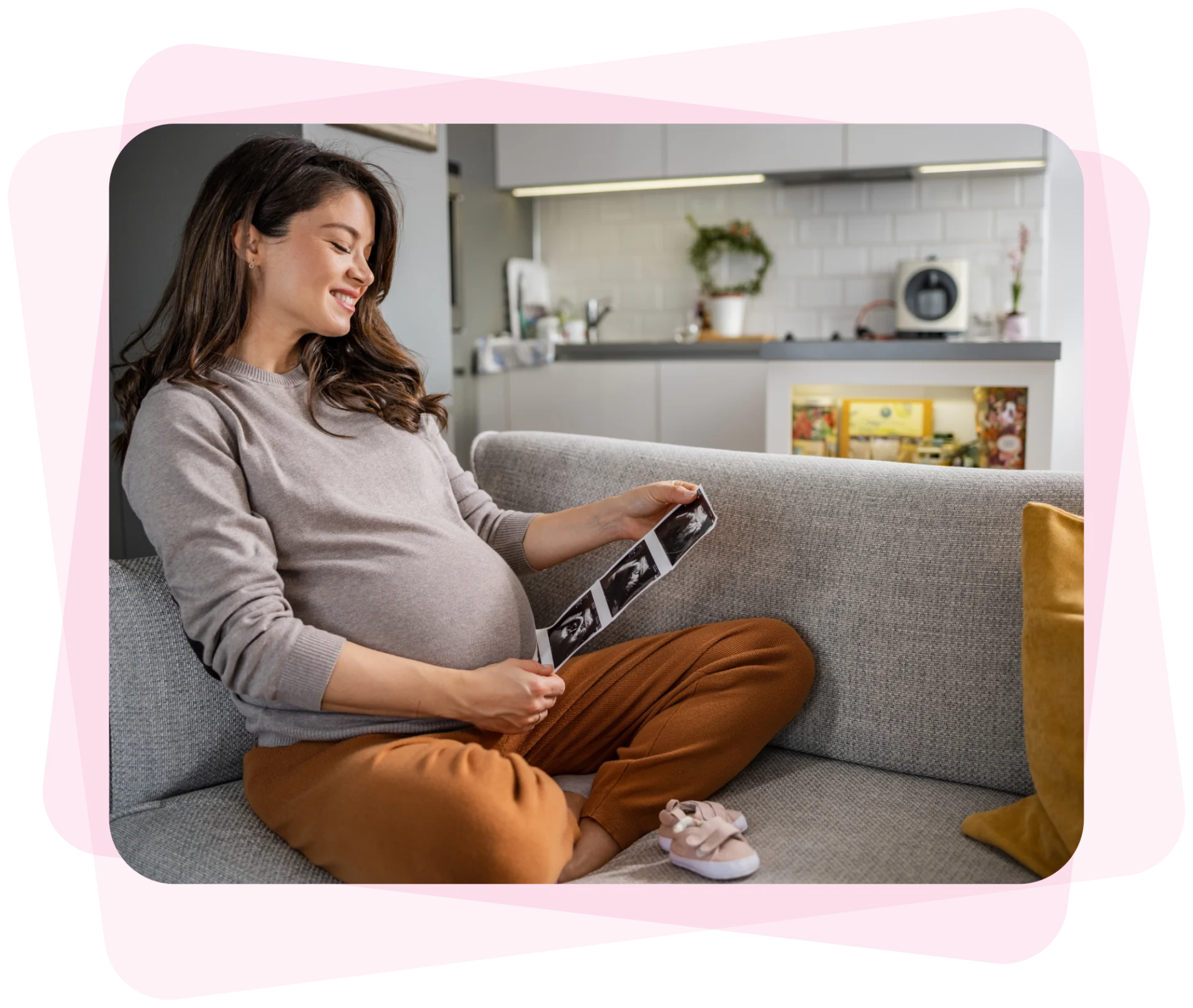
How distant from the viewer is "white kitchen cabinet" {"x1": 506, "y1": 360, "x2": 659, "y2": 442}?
13.7ft

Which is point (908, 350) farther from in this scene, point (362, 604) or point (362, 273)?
point (362, 604)

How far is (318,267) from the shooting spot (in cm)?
120

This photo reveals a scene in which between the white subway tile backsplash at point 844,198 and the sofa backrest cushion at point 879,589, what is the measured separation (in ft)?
10.3

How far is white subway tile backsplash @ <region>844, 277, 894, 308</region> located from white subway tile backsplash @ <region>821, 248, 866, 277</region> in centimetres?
4

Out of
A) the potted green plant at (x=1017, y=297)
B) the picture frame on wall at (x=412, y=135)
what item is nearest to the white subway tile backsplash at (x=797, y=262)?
the potted green plant at (x=1017, y=297)

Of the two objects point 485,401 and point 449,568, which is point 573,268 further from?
point 449,568

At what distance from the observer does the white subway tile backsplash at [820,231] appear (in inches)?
171

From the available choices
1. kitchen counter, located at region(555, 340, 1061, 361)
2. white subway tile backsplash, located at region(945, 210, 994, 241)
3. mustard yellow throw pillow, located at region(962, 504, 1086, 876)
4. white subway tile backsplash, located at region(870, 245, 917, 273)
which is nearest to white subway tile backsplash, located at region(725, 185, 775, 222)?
white subway tile backsplash, located at region(870, 245, 917, 273)

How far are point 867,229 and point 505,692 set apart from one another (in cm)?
367

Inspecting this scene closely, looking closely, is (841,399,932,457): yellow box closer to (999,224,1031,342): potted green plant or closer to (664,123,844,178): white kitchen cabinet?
(999,224,1031,342): potted green plant

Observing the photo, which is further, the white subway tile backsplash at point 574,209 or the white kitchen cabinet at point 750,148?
the white subway tile backsplash at point 574,209

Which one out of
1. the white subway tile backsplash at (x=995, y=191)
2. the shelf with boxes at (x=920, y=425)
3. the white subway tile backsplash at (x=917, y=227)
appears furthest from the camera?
the white subway tile backsplash at (x=917, y=227)

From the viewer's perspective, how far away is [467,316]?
164 inches

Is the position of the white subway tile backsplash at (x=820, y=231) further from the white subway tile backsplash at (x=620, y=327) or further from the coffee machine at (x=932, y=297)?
the white subway tile backsplash at (x=620, y=327)
